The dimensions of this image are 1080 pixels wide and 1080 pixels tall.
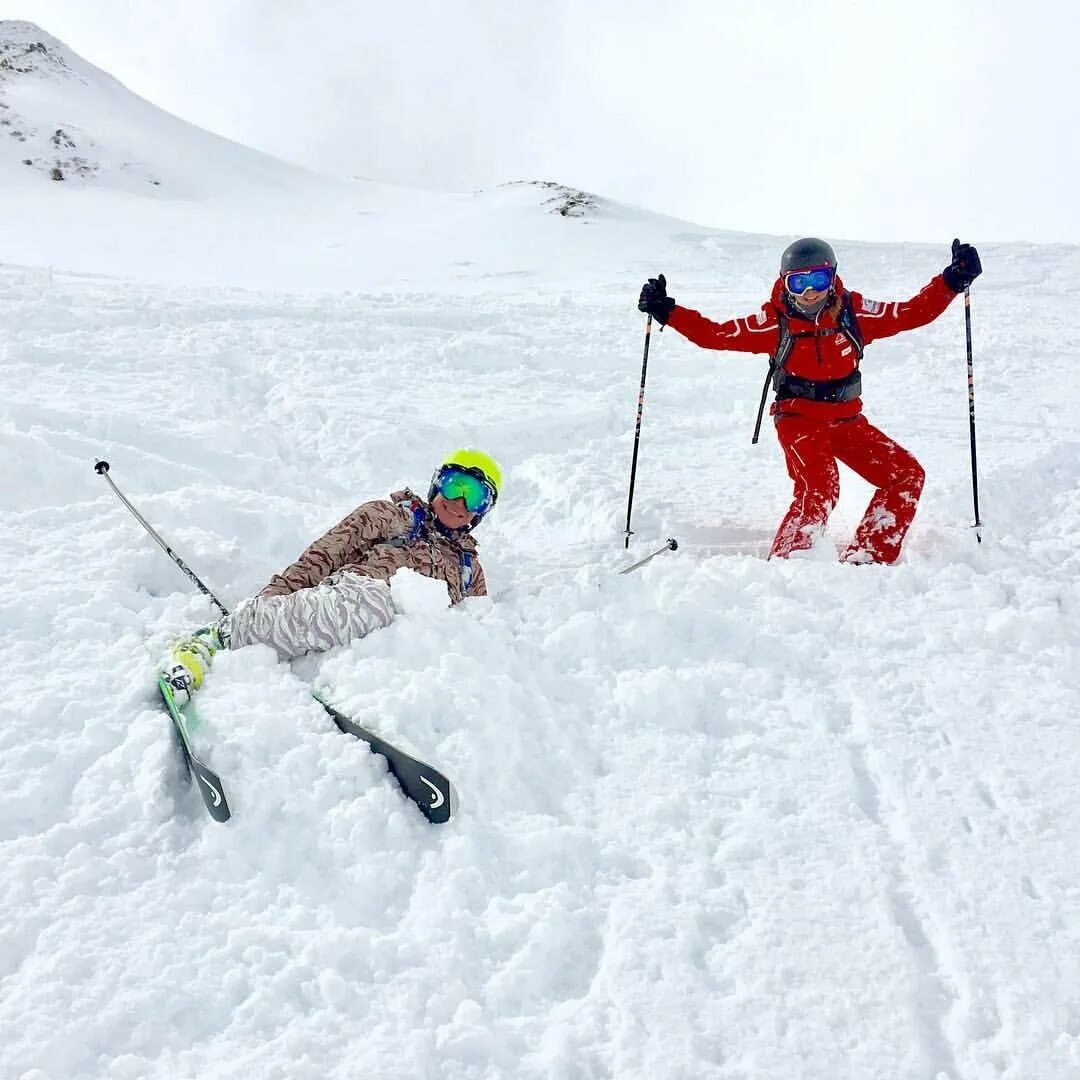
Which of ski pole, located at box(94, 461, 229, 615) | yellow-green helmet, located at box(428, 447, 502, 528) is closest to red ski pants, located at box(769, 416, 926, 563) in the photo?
yellow-green helmet, located at box(428, 447, 502, 528)

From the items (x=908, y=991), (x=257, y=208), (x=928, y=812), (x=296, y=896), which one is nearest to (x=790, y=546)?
(x=928, y=812)

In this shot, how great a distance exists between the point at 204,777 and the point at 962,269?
16.6 ft

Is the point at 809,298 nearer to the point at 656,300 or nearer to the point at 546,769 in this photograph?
the point at 656,300

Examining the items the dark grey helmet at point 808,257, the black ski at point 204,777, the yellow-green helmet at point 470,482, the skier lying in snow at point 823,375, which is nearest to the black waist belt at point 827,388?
the skier lying in snow at point 823,375

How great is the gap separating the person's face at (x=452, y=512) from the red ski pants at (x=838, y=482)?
1.95 metres

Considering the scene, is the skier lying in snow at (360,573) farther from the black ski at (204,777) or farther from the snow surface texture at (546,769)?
the black ski at (204,777)

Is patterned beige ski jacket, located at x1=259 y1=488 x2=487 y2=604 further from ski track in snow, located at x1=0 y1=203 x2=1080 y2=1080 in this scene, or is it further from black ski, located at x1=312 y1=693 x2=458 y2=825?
black ski, located at x1=312 y1=693 x2=458 y2=825

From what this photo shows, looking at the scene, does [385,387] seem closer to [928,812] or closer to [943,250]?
[928,812]

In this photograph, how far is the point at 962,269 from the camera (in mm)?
5535

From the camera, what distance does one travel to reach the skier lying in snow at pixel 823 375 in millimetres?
5668

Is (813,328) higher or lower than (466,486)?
higher

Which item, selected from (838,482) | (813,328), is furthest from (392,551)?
(813,328)

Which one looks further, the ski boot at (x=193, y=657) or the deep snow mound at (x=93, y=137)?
the deep snow mound at (x=93, y=137)

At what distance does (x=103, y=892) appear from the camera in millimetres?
3039
